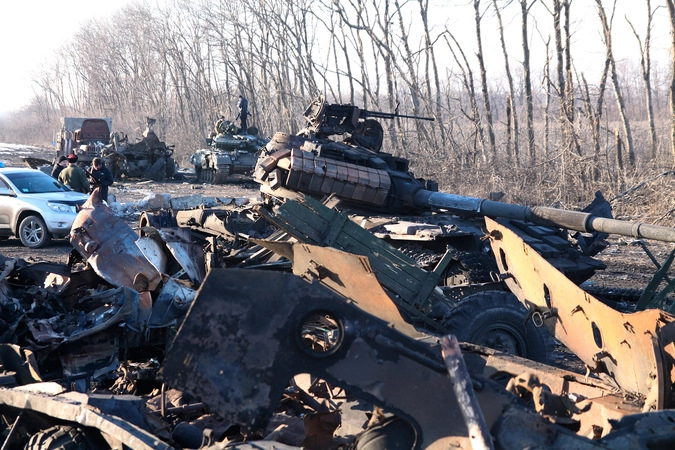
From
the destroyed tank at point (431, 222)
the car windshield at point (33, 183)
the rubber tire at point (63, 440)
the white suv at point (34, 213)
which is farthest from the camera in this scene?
the car windshield at point (33, 183)

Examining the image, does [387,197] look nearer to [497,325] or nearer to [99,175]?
[497,325]

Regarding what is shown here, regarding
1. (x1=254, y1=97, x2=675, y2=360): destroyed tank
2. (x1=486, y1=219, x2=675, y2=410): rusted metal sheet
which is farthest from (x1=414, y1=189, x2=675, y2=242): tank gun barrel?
(x1=486, y1=219, x2=675, y2=410): rusted metal sheet

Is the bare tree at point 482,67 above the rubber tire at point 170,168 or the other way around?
above

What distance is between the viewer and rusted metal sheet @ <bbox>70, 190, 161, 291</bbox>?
22.6ft

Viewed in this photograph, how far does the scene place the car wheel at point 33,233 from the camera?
1514 cm

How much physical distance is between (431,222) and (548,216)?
6.14 ft

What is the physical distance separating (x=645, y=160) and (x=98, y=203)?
16.4 meters

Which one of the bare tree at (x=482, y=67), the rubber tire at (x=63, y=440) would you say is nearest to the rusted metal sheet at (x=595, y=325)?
the rubber tire at (x=63, y=440)

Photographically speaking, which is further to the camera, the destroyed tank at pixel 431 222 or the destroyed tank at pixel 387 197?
the destroyed tank at pixel 387 197

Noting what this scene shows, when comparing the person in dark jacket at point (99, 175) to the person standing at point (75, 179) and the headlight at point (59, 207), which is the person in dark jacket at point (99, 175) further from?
the headlight at point (59, 207)

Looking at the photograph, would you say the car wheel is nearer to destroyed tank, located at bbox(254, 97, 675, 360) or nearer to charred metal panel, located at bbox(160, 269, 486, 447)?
destroyed tank, located at bbox(254, 97, 675, 360)

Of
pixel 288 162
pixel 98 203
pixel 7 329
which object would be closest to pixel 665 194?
pixel 288 162

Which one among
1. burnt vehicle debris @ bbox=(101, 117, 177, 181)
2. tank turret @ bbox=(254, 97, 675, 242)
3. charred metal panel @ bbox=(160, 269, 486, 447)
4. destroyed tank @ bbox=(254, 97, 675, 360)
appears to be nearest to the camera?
charred metal panel @ bbox=(160, 269, 486, 447)

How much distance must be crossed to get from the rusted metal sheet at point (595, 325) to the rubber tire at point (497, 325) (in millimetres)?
1133
